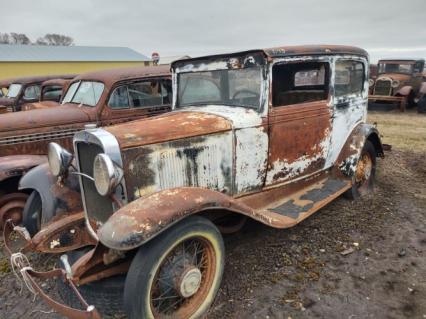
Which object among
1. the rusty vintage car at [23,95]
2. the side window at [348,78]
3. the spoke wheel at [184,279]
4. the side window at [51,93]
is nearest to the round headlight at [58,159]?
the spoke wheel at [184,279]

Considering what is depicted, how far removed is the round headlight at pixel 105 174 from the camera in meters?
2.46

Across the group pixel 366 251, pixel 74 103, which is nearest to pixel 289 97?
pixel 366 251

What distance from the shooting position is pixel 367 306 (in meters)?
2.75

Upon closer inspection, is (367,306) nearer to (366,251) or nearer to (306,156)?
(366,251)

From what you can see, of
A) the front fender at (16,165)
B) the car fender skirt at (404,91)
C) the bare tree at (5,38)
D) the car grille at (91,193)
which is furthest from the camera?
the bare tree at (5,38)

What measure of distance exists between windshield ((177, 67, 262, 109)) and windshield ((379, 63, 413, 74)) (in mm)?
12827

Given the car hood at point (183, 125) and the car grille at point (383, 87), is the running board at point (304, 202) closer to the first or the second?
the car hood at point (183, 125)

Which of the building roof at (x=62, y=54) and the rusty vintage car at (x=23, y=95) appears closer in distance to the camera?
the rusty vintage car at (x=23, y=95)

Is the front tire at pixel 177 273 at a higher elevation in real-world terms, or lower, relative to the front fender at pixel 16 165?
lower

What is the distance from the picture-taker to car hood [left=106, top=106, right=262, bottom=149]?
9.02ft

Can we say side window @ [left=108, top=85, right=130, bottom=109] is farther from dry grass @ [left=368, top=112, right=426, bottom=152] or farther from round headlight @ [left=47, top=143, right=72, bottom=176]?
dry grass @ [left=368, top=112, right=426, bottom=152]

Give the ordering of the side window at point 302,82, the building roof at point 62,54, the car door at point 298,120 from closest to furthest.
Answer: the car door at point 298,120
the side window at point 302,82
the building roof at point 62,54

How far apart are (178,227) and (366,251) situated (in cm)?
218

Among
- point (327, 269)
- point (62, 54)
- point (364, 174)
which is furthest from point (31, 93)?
point (62, 54)
